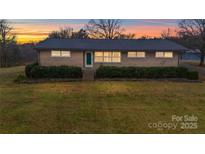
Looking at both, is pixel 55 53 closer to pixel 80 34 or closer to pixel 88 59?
pixel 88 59

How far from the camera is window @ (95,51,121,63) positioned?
22.2 metres

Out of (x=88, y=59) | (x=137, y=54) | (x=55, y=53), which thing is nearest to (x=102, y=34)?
(x=88, y=59)

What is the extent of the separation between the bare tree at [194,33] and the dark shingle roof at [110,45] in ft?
20.1

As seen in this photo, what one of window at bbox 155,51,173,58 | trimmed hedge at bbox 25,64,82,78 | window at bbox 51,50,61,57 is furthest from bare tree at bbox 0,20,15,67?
window at bbox 155,51,173,58

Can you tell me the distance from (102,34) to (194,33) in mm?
10537

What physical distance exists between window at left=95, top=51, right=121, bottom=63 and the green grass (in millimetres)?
4852

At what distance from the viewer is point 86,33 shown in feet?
99.9

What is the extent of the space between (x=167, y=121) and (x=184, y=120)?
0.79 metres

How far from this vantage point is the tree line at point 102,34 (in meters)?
27.5

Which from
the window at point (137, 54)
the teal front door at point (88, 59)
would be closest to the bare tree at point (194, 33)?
the window at point (137, 54)

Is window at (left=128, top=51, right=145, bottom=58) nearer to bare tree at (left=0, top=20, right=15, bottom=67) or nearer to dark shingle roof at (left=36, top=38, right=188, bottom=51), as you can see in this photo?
dark shingle roof at (left=36, top=38, right=188, bottom=51)

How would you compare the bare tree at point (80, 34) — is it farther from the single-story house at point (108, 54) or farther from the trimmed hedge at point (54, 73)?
the trimmed hedge at point (54, 73)
